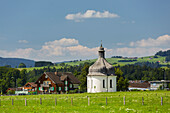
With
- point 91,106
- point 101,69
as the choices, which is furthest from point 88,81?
point 91,106

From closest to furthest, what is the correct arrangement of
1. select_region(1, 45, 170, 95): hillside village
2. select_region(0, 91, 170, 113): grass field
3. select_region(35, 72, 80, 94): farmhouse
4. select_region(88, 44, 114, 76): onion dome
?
select_region(0, 91, 170, 113): grass field → select_region(1, 45, 170, 95): hillside village → select_region(88, 44, 114, 76): onion dome → select_region(35, 72, 80, 94): farmhouse

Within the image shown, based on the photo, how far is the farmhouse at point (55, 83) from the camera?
10831cm

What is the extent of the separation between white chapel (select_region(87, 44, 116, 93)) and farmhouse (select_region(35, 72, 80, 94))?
87.4 ft

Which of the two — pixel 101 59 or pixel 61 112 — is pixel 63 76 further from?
pixel 61 112

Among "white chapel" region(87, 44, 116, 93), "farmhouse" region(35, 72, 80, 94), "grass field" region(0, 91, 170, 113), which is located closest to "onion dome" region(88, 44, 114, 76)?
"white chapel" region(87, 44, 116, 93)

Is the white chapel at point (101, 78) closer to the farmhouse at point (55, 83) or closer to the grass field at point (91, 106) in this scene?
the farmhouse at point (55, 83)

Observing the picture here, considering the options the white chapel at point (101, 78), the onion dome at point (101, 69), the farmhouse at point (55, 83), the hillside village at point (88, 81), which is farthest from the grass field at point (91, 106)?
the farmhouse at point (55, 83)

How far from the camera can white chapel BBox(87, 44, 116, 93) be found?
82750 millimetres

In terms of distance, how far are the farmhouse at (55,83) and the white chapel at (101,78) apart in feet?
87.4

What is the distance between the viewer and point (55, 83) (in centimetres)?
10706

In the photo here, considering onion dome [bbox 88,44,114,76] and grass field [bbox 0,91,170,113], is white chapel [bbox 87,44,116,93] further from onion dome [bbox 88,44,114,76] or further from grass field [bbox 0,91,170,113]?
grass field [bbox 0,91,170,113]

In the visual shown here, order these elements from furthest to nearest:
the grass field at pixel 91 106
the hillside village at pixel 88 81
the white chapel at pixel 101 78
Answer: the hillside village at pixel 88 81 < the white chapel at pixel 101 78 < the grass field at pixel 91 106

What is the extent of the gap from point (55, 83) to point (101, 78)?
2861cm

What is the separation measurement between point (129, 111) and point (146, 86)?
6144 inches
